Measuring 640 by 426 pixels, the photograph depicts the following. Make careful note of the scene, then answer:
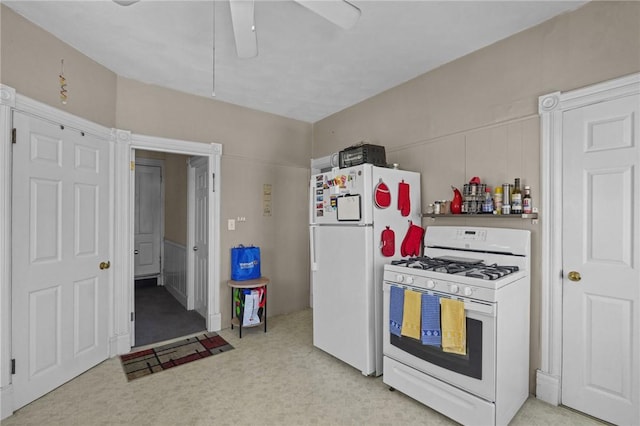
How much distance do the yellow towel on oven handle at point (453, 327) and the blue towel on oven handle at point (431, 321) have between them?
0.04 meters

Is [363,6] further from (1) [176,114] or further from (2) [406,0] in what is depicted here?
(1) [176,114]

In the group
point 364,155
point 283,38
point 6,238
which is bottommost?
point 6,238

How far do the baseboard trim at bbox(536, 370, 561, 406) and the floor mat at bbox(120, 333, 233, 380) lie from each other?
8.61ft

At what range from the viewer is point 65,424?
6.59 feet

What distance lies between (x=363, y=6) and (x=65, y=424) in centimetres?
330

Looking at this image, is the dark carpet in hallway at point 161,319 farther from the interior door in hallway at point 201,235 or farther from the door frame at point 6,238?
the door frame at point 6,238

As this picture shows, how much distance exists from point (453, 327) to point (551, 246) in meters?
0.95

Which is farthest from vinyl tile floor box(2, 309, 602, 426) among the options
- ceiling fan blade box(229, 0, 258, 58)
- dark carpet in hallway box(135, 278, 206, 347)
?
ceiling fan blade box(229, 0, 258, 58)

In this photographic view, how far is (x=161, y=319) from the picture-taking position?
4.00 m

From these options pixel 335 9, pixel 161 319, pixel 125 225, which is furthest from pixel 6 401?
pixel 335 9

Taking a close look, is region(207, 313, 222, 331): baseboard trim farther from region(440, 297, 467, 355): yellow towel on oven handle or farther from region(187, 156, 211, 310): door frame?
region(440, 297, 467, 355): yellow towel on oven handle

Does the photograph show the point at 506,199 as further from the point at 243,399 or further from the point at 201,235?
the point at 201,235

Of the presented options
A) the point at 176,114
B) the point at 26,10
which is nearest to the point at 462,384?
the point at 176,114

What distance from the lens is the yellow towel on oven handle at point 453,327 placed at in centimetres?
192
